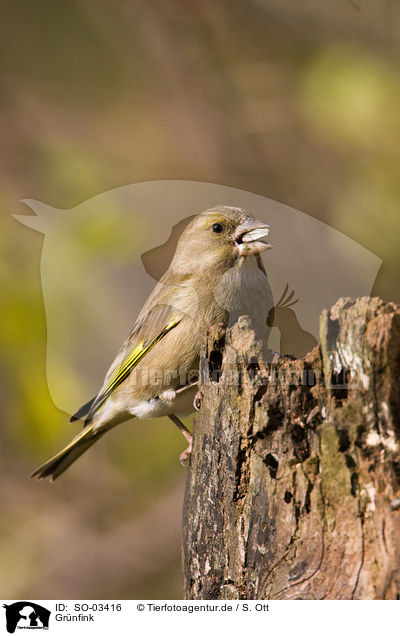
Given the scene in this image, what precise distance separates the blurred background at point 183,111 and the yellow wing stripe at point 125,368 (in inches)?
6.7

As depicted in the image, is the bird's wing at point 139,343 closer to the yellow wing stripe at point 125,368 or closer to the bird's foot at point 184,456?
the yellow wing stripe at point 125,368

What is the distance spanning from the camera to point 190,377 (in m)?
2.64

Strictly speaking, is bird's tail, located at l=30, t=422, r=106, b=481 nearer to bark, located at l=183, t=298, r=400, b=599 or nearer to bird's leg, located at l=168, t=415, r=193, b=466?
bird's leg, located at l=168, t=415, r=193, b=466

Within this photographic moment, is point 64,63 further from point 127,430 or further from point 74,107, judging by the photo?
point 127,430

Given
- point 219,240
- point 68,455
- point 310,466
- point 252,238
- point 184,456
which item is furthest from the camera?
point 68,455

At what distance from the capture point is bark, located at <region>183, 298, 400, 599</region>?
159 cm

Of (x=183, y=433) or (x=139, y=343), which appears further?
(x=183, y=433)

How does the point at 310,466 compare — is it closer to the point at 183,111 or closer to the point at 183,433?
the point at 183,433

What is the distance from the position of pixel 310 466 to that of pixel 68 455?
1618 millimetres
